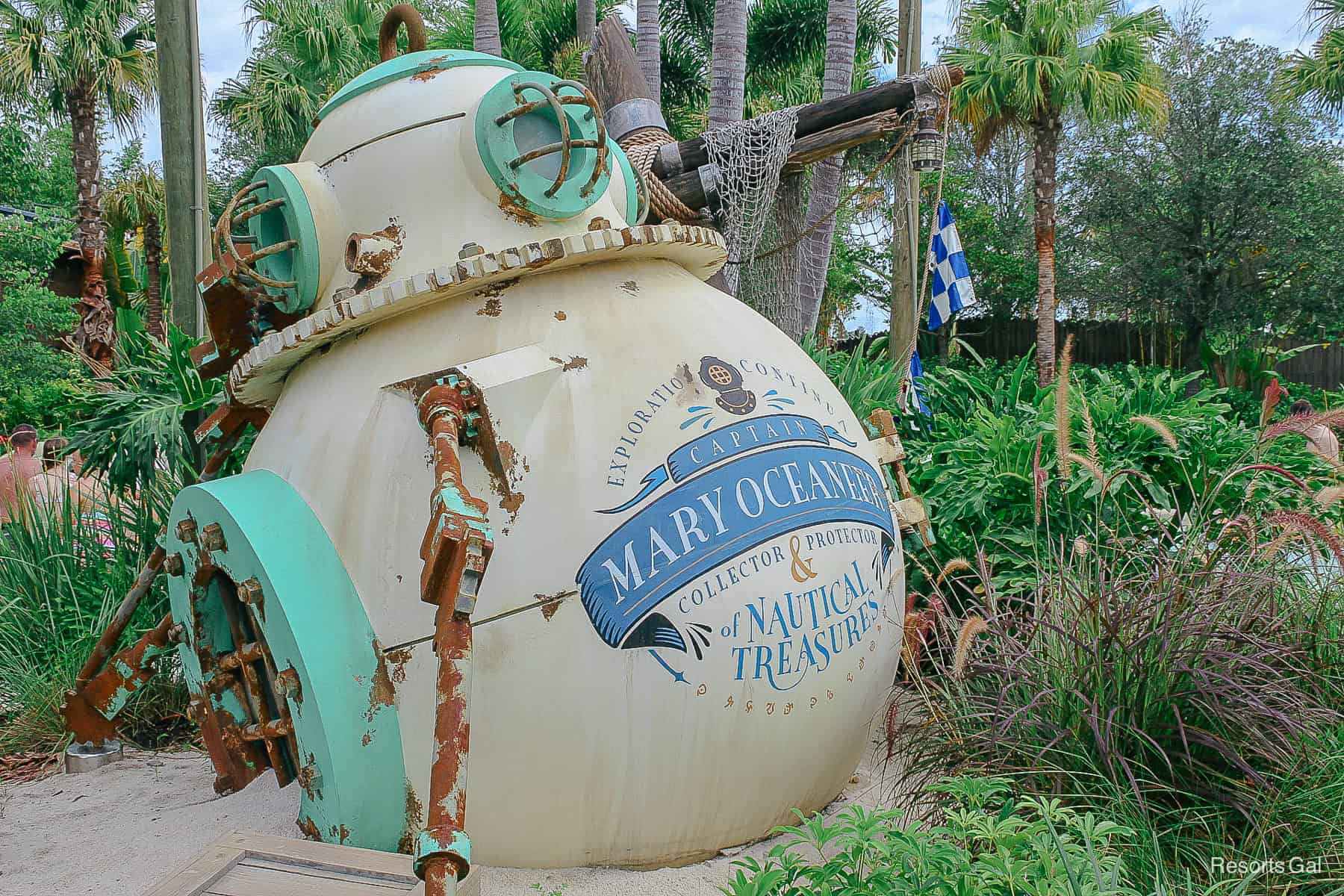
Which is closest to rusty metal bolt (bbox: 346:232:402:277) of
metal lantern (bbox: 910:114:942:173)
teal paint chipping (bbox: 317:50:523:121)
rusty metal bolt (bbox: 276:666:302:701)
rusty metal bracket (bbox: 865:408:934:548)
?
teal paint chipping (bbox: 317:50:523:121)

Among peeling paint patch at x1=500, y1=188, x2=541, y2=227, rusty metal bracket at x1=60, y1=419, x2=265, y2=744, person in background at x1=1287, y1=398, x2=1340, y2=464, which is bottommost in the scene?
rusty metal bracket at x1=60, y1=419, x2=265, y2=744

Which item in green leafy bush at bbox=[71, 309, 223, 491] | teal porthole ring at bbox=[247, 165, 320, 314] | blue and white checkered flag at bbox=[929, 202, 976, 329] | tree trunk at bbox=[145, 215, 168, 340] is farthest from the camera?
tree trunk at bbox=[145, 215, 168, 340]

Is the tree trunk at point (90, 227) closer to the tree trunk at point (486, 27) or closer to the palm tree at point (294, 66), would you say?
the palm tree at point (294, 66)

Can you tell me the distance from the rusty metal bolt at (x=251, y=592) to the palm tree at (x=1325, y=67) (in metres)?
17.6

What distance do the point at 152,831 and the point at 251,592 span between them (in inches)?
47.0

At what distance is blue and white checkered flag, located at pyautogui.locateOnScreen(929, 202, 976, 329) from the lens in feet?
32.3

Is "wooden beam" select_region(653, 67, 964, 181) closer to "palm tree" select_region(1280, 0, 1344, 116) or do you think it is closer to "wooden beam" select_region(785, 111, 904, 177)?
"wooden beam" select_region(785, 111, 904, 177)

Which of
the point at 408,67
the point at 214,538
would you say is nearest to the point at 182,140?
the point at 408,67

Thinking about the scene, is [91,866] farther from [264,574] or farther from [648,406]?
[648,406]

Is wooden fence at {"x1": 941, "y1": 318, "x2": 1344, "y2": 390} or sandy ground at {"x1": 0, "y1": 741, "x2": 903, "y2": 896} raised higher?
wooden fence at {"x1": 941, "y1": 318, "x2": 1344, "y2": 390}

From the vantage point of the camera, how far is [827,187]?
8375mm

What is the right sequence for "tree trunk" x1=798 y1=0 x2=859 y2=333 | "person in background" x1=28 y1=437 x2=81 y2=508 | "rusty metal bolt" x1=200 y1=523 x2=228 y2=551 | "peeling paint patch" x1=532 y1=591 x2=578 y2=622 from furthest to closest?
"tree trunk" x1=798 y1=0 x2=859 y2=333
"person in background" x1=28 y1=437 x2=81 y2=508
"rusty metal bolt" x1=200 y1=523 x2=228 y2=551
"peeling paint patch" x1=532 y1=591 x2=578 y2=622

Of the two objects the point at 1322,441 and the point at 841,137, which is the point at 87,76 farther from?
the point at 1322,441

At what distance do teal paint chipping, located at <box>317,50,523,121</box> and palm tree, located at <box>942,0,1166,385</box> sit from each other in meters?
13.9
